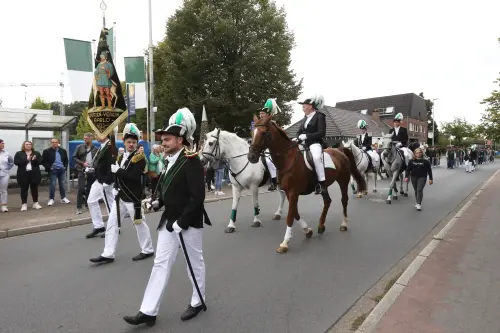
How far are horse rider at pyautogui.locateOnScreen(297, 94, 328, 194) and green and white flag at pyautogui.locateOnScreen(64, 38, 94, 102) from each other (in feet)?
21.0

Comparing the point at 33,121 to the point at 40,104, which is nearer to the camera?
the point at 33,121

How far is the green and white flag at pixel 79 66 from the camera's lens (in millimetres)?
9531

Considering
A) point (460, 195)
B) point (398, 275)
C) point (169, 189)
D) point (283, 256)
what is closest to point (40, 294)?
point (169, 189)

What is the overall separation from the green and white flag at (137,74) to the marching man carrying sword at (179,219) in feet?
39.5

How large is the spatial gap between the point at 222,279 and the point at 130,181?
6.81 feet

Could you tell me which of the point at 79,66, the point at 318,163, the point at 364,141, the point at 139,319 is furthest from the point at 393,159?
the point at 139,319

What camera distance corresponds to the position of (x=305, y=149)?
256 inches

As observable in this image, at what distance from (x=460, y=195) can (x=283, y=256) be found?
10.4 meters

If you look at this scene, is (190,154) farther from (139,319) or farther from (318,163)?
(318,163)

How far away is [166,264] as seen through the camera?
10.8 ft

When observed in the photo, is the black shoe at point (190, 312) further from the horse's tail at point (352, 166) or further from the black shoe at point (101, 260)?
the horse's tail at point (352, 166)

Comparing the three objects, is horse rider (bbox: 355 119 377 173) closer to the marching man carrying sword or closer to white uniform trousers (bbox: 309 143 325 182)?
white uniform trousers (bbox: 309 143 325 182)

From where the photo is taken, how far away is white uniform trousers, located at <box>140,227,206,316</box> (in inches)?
127

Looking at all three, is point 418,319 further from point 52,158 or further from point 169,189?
point 52,158
